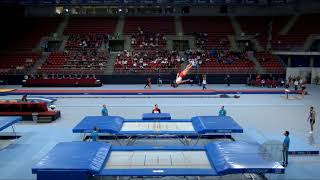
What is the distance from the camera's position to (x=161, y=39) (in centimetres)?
4666

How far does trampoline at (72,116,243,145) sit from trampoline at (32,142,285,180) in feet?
8.73

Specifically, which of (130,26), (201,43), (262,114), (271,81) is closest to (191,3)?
(201,43)

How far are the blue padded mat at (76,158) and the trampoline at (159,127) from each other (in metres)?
2.94

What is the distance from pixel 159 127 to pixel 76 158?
5987 millimetres

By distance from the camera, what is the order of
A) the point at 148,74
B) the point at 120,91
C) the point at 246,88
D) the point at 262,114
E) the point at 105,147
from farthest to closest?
the point at 148,74 < the point at 246,88 < the point at 120,91 < the point at 262,114 < the point at 105,147

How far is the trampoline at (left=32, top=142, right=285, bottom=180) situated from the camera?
11102 millimetres

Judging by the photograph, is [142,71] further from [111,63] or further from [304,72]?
[304,72]

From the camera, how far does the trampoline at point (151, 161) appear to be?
11102mm

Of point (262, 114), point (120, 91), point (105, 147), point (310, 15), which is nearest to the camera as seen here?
point (105, 147)

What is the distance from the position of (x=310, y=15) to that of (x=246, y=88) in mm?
18245

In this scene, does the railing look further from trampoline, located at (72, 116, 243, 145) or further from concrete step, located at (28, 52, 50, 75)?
trampoline, located at (72, 116, 243, 145)

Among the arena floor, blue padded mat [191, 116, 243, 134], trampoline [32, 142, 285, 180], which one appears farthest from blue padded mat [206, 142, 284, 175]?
blue padded mat [191, 116, 243, 134]

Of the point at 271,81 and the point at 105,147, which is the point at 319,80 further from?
the point at 105,147

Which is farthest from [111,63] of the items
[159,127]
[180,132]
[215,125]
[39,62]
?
[180,132]
